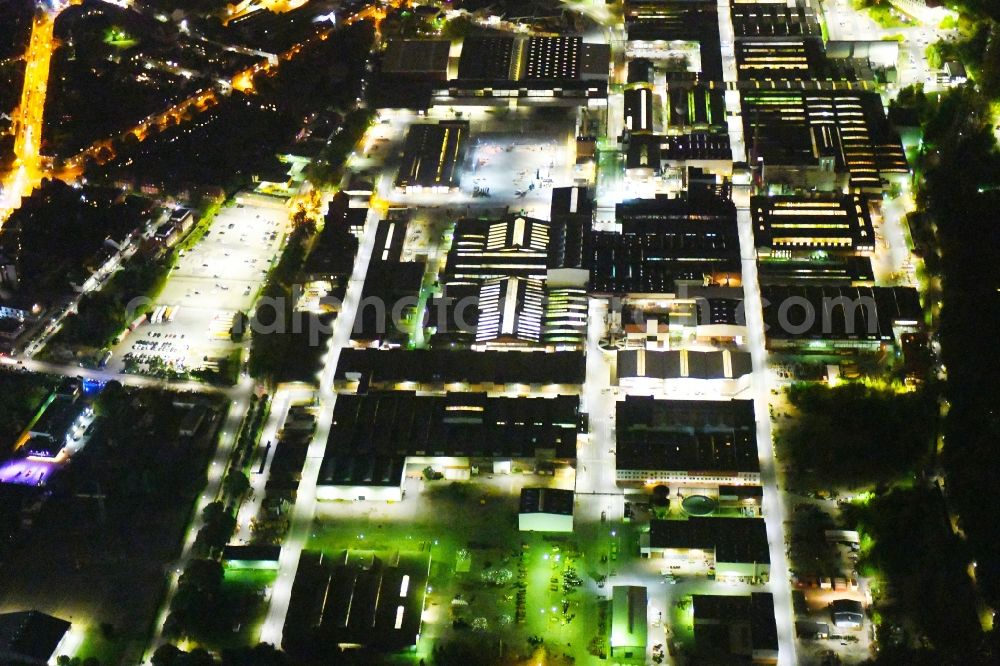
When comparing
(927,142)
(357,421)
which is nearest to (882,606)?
(357,421)

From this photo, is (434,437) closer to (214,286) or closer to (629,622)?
(629,622)

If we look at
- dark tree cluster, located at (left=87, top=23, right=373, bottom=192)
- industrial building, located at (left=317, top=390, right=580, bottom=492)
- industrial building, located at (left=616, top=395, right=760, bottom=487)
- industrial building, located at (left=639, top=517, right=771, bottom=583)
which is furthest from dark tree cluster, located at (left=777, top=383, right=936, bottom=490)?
dark tree cluster, located at (left=87, top=23, right=373, bottom=192)

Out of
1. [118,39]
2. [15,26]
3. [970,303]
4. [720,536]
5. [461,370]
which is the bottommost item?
[720,536]

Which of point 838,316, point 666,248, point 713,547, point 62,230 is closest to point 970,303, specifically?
point 838,316

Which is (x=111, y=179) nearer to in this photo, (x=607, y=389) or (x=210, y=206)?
(x=210, y=206)

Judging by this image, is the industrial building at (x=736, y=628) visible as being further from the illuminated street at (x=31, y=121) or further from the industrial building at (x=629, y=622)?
the illuminated street at (x=31, y=121)

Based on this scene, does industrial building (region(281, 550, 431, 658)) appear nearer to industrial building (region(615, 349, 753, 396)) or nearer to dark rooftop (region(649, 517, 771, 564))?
dark rooftop (region(649, 517, 771, 564))

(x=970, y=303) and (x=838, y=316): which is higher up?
(x=970, y=303)

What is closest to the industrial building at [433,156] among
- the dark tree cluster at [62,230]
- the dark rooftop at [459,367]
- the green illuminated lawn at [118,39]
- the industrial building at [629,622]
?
the dark rooftop at [459,367]
